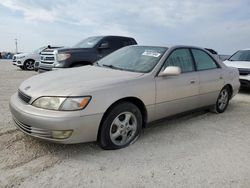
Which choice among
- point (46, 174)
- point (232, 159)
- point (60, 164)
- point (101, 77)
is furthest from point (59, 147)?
point (232, 159)

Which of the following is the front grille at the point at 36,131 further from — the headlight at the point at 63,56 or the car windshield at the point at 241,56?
the car windshield at the point at 241,56

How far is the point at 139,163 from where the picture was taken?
2.88 meters

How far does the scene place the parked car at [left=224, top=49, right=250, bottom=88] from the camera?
7262 millimetres

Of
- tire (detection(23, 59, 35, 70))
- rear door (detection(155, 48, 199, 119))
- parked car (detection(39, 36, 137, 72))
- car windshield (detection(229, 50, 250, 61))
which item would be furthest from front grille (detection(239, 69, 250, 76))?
tire (detection(23, 59, 35, 70))

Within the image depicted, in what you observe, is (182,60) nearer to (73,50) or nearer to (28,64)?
(73,50)

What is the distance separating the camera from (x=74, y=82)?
3100 mm

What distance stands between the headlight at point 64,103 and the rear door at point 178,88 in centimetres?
123

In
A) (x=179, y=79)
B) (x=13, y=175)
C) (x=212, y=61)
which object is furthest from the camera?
(x=212, y=61)

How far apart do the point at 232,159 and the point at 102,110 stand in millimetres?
1773

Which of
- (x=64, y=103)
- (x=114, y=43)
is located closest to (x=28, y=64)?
(x=114, y=43)

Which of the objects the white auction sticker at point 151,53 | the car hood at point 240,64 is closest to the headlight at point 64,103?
the white auction sticker at point 151,53

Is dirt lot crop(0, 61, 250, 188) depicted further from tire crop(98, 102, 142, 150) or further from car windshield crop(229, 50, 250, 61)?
car windshield crop(229, 50, 250, 61)

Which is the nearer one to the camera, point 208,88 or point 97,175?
point 97,175

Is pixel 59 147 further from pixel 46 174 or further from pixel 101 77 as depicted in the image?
pixel 101 77
